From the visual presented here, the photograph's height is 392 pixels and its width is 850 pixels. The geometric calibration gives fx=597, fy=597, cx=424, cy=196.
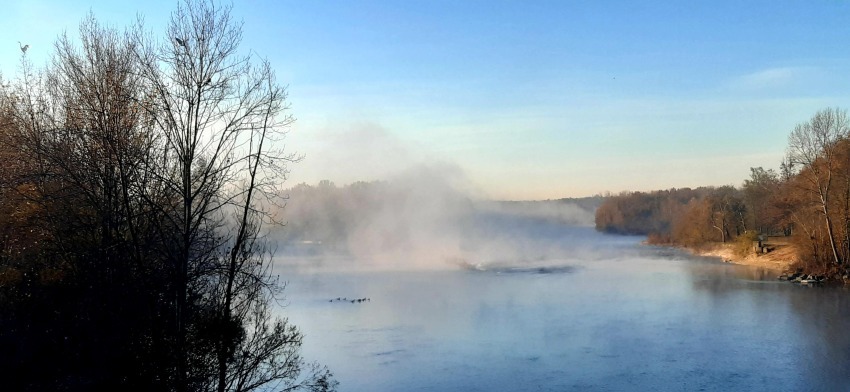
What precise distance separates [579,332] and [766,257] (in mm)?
20501

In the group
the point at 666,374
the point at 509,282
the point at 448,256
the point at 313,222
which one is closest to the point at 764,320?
the point at 666,374

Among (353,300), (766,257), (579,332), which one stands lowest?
(579,332)

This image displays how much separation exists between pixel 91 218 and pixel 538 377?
24.2 ft

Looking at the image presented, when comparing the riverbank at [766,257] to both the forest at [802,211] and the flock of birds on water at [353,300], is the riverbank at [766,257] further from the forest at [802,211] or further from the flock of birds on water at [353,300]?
the flock of birds on water at [353,300]

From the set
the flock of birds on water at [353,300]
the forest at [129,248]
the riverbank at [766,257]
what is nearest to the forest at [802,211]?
the riverbank at [766,257]

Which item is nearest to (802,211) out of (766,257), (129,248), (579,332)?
(766,257)

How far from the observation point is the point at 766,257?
2939 cm

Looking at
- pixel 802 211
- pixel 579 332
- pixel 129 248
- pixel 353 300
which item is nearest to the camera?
pixel 129 248

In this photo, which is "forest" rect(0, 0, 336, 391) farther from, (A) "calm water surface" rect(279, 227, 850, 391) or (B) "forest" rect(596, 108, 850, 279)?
(B) "forest" rect(596, 108, 850, 279)

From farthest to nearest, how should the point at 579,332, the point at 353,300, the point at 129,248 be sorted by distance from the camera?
the point at 353,300, the point at 579,332, the point at 129,248

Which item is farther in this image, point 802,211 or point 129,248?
point 802,211

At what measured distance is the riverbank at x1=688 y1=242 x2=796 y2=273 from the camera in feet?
88.6

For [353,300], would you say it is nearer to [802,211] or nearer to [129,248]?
[129,248]

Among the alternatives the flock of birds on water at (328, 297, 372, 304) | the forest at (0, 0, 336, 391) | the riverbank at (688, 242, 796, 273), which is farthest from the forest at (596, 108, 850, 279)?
the forest at (0, 0, 336, 391)
